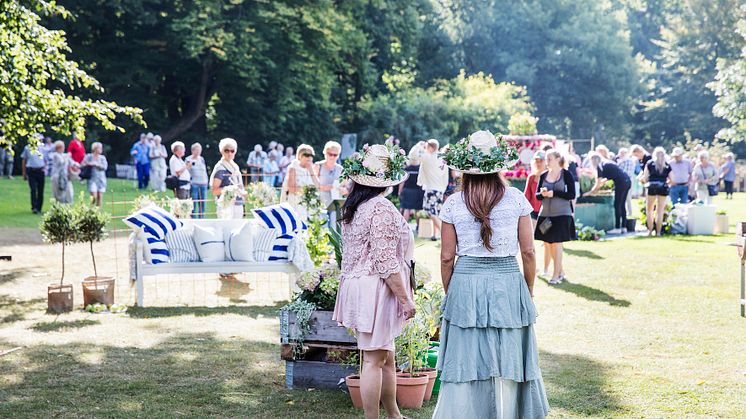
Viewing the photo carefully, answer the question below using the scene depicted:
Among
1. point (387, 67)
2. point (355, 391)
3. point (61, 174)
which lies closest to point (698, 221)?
point (61, 174)

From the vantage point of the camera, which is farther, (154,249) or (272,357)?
(154,249)

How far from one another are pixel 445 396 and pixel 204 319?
524 centimetres

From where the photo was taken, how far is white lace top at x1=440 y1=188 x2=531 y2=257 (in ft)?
18.2

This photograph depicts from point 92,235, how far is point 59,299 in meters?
0.79

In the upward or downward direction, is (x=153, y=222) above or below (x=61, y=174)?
below

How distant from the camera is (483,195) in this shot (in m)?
5.58

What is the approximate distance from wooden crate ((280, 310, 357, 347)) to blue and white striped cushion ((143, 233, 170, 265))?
430 cm

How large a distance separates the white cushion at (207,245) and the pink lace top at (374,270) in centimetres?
572

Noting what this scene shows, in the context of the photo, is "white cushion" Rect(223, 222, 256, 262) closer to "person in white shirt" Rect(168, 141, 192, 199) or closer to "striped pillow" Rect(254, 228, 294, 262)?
"striped pillow" Rect(254, 228, 294, 262)

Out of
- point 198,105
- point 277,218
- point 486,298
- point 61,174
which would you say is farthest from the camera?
point 198,105

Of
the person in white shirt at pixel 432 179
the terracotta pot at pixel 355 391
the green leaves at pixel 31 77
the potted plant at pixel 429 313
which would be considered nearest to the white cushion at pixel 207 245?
the green leaves at pixel 31 77

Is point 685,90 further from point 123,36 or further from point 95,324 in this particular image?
point 95,324

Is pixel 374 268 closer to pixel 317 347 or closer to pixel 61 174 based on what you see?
pixel 317 347

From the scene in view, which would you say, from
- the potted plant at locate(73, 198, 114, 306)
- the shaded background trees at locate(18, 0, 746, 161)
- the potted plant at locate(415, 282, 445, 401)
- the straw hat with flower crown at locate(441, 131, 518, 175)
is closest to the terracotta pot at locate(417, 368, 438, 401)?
the potted plant at locate(415, 282, 445, 401)
